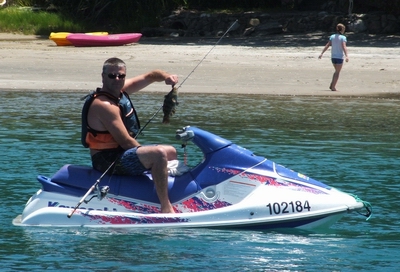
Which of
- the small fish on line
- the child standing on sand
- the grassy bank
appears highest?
the small fish on line

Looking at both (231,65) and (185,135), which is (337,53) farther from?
(185,135)

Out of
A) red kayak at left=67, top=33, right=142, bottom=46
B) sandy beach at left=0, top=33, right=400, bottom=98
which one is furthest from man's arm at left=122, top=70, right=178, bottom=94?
red kayak at left=67, top=33, right=142, bottom=46

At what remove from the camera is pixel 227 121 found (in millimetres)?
14008

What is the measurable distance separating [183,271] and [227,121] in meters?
8.12

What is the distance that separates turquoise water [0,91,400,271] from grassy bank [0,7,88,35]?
38.6ft

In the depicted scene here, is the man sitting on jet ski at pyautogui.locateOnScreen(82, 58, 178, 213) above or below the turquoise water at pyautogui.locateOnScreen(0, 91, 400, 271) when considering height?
above

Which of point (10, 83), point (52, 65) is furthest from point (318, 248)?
point (52, 65)

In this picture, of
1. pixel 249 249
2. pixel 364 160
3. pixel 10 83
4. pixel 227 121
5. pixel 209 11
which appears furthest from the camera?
pixel 209 11

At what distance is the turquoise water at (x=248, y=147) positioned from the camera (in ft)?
20.7

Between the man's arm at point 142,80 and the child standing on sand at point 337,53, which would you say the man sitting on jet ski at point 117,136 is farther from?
the child standing on sand at point 337,53

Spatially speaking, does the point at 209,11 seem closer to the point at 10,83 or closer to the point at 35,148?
the point at 10,83

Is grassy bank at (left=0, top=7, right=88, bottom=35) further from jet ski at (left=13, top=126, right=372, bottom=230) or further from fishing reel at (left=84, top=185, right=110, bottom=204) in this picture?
fishing reel at (left=84, top=185, right=110, bottom=204)

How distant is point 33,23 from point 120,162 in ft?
76.0

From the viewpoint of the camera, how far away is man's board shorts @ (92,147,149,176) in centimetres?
676
